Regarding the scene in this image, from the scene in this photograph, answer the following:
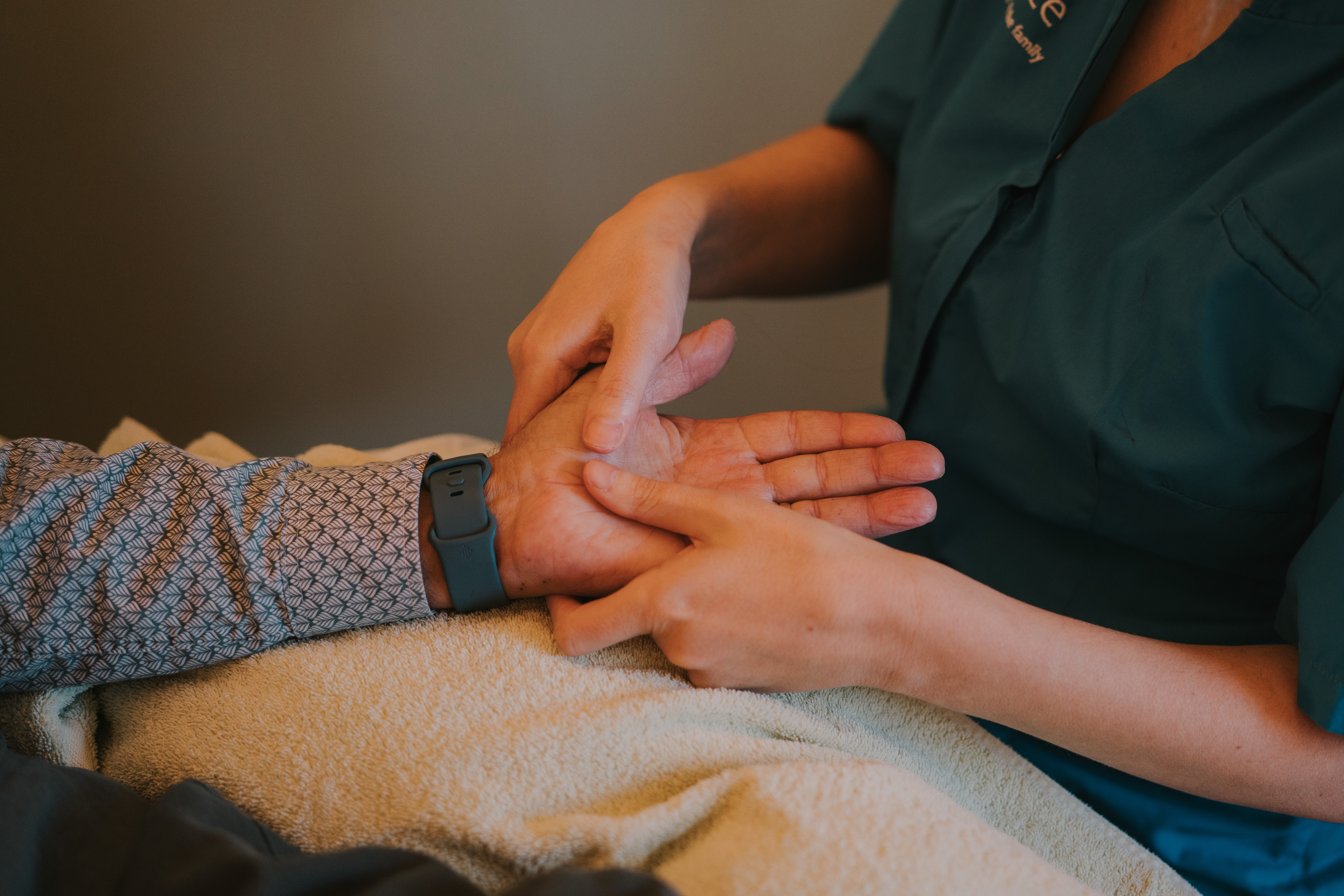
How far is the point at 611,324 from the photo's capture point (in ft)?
2.15

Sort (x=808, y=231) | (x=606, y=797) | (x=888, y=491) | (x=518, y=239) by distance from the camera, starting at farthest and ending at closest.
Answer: (x=518, y=239) → (x=808, y=231) → (x=888, y=491) → (x=606, y=797)

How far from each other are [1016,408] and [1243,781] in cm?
32

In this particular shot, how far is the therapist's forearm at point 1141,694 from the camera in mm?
524

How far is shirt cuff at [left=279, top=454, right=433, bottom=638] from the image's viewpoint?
59 centimetres

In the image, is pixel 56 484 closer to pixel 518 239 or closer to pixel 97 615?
pixel 97 615

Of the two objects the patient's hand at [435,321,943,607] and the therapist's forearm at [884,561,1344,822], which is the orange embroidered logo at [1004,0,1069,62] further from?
the therapist's forearm at [884,561,1344,822]

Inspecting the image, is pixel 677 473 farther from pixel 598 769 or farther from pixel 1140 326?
pixel 1140 326

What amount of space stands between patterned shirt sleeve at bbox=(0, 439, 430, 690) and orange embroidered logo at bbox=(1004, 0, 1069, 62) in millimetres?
677

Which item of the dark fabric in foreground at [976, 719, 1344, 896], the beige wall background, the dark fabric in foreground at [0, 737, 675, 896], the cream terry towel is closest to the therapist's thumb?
the cream terry towel

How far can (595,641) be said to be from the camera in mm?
554

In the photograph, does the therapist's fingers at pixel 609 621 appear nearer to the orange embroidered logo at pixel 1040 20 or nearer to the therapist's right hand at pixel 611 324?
the therapist's right hand at pixel 611 324

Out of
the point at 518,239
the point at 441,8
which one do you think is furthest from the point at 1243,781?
the point at 441,8

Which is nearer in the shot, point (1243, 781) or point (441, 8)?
point (1243, 781)

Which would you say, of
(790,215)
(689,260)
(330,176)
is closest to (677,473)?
(689,260)
